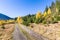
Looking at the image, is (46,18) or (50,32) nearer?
(50,32)

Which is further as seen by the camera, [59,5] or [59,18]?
[59,5]

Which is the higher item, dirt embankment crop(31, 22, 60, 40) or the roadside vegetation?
the roadside vegetation

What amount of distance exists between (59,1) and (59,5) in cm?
322

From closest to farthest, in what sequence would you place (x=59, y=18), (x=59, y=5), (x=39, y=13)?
1. (x=59, y=18)
2. (x=59, y=5)
3. (x=39, y=13)

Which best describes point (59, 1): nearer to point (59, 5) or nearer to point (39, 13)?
point (59, 5)

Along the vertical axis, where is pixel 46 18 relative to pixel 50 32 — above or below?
above

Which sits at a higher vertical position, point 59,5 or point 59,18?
point 59,5

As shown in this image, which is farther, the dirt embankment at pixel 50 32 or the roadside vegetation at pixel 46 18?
the roadside vegetation at pixel 46 18

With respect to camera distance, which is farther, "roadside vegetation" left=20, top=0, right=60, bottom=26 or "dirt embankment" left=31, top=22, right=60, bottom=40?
"roadside vegetation" left=20, top=0, right=60, bottom=26

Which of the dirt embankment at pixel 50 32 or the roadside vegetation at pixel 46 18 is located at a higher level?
the roadside vegetation at pixel 46 18

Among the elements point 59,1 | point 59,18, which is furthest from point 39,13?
point 59,18

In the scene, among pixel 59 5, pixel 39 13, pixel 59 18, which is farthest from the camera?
pixel 39 13

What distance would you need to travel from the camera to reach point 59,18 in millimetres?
61562

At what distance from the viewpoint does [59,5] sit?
235 feet
